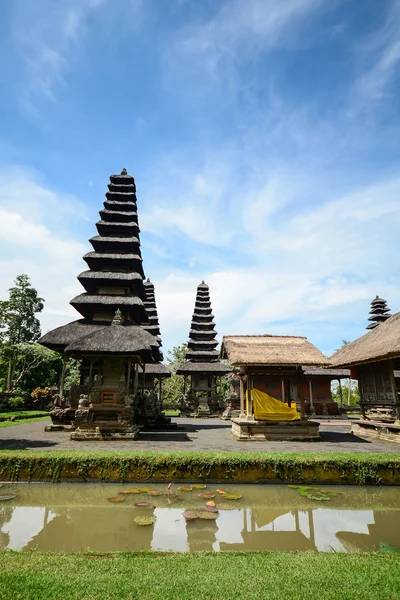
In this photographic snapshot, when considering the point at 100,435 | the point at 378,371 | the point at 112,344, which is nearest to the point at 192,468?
the point at 100,435

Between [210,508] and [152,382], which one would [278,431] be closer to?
[210,508]

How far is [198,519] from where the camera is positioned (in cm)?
549

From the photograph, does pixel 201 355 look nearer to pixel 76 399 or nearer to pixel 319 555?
pixel 76 399

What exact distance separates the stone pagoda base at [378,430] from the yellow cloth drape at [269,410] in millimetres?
3686

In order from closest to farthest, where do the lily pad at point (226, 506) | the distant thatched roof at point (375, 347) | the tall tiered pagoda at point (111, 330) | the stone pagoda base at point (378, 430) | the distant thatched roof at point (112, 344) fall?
the lily pad at point (226, 506) → the distant thatched roof at point (375, 347) → the stone pagoda base at point (378, 430) → the tall tiered pagoda at point (111, 330) → the distant thatched roof at point (112, 344)

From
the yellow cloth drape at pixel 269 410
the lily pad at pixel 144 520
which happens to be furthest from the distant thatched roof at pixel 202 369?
the lily pad at pixel 144 520

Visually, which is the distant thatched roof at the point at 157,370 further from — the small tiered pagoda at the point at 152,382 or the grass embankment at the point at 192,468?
the grass embankment at the point at 192,468

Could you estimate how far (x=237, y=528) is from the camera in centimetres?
531

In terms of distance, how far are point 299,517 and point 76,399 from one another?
41.7 ft

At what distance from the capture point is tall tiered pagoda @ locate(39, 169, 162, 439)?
13633mm

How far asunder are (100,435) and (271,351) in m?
7.65

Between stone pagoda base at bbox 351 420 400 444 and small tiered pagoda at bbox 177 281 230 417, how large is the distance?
51.4ft

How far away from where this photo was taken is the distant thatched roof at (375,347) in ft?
41.1

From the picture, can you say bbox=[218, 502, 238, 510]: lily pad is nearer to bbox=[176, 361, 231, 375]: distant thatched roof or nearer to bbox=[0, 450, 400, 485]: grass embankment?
bbox=[0, 450, 400, 485]: grass embankment
